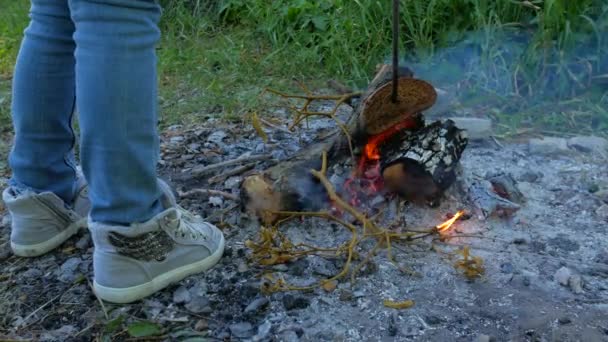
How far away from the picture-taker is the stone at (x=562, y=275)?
75.1 inches

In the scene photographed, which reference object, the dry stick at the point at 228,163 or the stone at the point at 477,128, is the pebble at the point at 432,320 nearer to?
the dry stick at the point at 228,163

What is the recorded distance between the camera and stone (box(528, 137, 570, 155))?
2.75 m

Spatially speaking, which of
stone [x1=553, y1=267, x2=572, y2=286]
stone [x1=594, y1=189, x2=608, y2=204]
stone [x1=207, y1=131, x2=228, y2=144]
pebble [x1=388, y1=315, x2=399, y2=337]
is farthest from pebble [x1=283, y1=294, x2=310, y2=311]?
stone [x1=207, y1=131, x2=228, y2=144]

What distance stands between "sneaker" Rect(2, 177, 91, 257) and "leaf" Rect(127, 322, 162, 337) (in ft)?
1.62

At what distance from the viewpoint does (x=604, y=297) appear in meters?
1.85

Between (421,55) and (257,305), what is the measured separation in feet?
7.21

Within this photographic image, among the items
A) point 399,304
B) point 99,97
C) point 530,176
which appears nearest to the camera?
point 99,97

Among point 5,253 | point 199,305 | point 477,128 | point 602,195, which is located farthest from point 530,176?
point 5,253

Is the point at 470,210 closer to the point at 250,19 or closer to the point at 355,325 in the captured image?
the point at 355,325

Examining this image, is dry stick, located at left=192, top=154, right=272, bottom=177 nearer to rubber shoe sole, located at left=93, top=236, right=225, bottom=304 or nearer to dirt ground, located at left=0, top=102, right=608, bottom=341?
dirt ground, located at left=0, top=102, right=608, bottom=341

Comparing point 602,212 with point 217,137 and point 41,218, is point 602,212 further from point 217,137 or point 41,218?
point 41,218

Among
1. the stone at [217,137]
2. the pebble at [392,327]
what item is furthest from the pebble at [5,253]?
the pebble at [392,327]

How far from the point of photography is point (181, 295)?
189cm

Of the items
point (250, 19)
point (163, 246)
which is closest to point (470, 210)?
point (163, 246)
